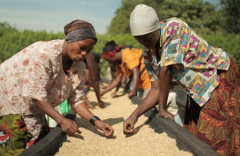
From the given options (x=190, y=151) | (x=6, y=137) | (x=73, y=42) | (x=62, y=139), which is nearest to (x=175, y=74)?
(x=190, y=151)

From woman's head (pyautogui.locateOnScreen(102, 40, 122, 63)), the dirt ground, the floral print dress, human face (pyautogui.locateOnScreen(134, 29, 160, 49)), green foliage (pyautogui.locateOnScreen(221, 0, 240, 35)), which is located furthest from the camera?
green foliage (pyautogui.locateOnScreen(221, 0, 240, 35))

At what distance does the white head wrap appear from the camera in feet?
7.62

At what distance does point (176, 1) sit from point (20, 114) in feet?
115

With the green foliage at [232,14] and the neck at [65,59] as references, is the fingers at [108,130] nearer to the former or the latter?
the neck at [65,59]

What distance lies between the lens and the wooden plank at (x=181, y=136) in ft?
6.46

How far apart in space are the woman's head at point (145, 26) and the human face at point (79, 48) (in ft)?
1.45

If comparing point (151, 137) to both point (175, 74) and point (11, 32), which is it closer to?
point (175, 74)

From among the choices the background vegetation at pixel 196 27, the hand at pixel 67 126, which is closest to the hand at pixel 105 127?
the hand at pixel 67 126

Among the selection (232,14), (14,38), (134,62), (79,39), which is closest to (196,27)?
(232,14)

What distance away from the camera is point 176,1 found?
34.6 m

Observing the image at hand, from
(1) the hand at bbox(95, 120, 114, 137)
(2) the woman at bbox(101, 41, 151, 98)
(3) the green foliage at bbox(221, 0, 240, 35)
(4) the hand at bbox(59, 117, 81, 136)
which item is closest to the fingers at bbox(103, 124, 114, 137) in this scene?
(1) the hand at bbox(95, 120, 114, 137)

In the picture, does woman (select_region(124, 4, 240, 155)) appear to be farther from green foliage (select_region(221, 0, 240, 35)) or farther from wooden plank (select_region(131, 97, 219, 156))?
green foliage (select_region(221, 0, 240, 35))

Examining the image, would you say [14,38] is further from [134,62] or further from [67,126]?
[67,126]

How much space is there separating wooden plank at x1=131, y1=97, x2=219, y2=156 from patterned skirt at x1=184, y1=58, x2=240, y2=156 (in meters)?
0.21
